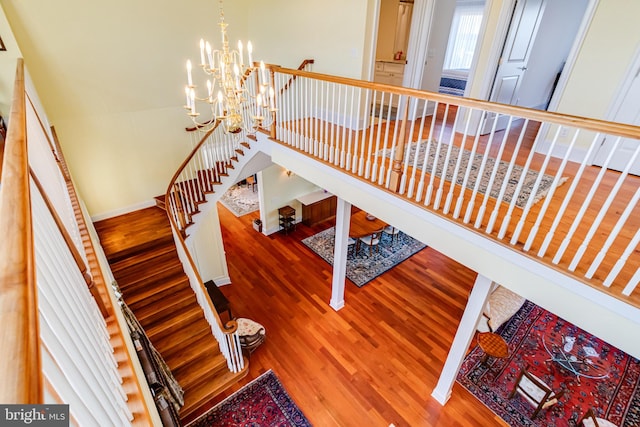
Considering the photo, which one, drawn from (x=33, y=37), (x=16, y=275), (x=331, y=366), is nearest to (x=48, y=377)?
(x=16, y=275)

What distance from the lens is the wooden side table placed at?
4234mm

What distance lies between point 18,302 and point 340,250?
14.2 ft

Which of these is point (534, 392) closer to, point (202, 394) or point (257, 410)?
point (257, 410)

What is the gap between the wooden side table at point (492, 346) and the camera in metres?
4.23

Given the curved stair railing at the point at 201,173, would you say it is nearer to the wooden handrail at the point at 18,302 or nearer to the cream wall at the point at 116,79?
the cream wall at the point at 116,79

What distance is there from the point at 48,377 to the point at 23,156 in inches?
28.1

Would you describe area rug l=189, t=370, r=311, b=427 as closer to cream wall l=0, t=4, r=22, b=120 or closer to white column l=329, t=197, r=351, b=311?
white column l=329, t=197, r=351, b=311

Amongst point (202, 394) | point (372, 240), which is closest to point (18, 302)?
point (202, 394)

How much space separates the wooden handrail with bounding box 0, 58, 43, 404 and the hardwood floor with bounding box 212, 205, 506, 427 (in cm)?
408

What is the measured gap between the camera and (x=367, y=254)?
696 centimetres

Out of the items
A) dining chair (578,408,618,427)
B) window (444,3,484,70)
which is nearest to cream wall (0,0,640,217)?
dining chair (578,408,618,427)

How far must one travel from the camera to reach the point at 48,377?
0.67 metres

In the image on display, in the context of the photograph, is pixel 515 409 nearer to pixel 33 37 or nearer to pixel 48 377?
pixel 48 377

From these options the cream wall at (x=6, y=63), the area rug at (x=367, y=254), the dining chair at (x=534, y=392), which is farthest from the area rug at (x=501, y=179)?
the cream wall at (x=6, y=63)
